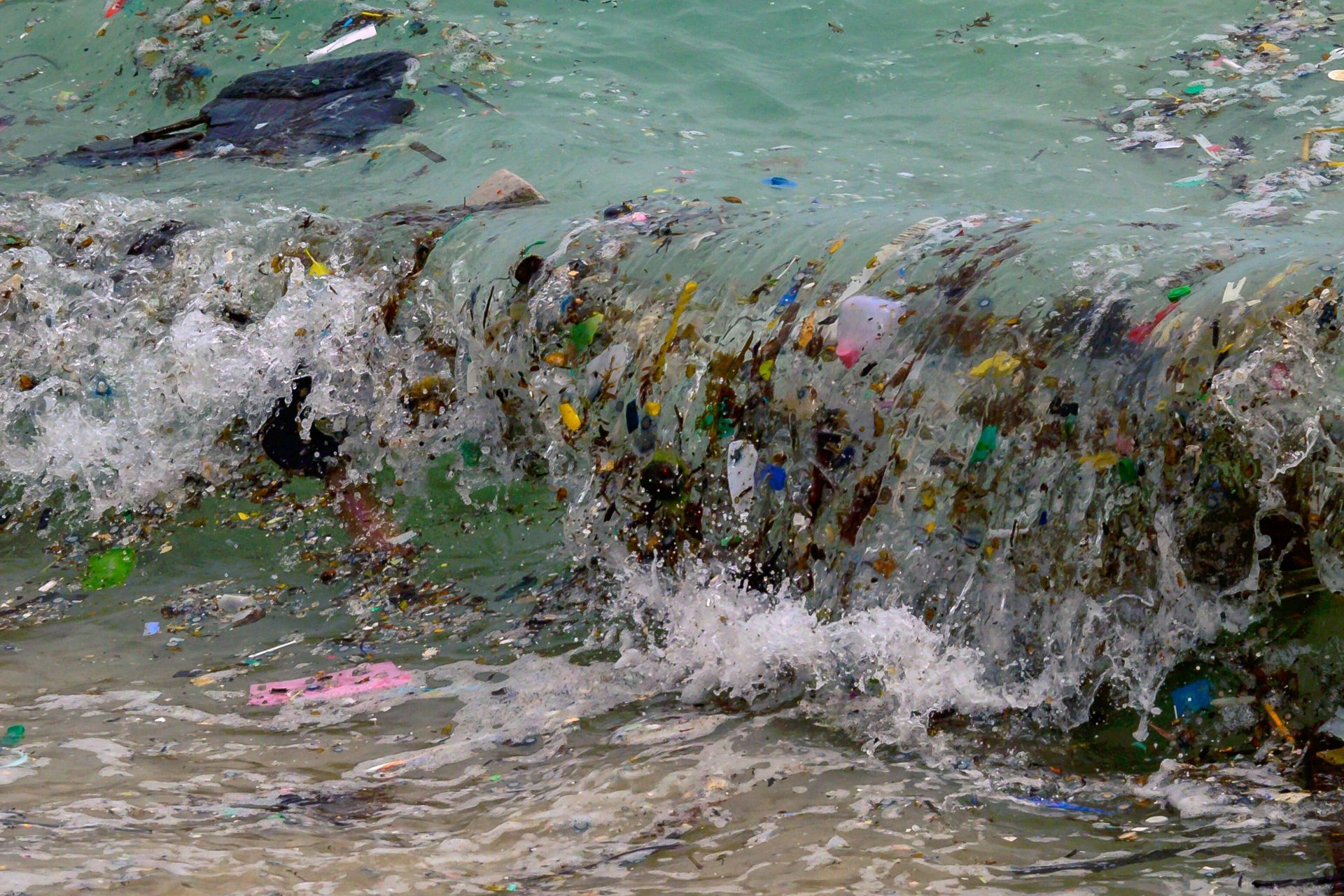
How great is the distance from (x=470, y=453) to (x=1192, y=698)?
1.95 meters

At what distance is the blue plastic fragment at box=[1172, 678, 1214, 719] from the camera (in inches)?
83.0

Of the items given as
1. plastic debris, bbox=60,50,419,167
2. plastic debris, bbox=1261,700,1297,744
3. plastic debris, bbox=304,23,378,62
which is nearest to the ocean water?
plastic debris, bbox=1261,700,1297,744

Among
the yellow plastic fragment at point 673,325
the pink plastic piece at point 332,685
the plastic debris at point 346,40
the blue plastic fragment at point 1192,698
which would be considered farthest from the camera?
the plastic debris at point 346,40

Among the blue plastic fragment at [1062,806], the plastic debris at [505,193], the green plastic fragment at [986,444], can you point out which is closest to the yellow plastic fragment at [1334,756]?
the blue plastic fragment at [1062,806]

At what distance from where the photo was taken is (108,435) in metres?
3.54

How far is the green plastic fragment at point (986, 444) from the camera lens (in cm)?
241

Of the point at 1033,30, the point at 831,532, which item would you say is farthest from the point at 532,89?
the point at 831,532

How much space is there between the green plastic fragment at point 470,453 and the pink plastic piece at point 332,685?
2.47 feet

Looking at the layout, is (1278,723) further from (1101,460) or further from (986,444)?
(986,444)

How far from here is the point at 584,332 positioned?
3123 mm

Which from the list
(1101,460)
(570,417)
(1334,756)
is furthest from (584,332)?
(1334,756)

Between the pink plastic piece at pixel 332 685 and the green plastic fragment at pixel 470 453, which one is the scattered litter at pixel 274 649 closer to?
the pink plastic piece at pixel 332 685

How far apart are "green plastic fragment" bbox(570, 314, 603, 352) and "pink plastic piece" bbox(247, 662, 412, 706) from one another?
0.98m

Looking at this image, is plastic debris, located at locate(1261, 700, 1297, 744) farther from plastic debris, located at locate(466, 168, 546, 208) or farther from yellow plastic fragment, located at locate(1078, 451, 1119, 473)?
plastic debris, located at locate(466, 168, 546, 208)
